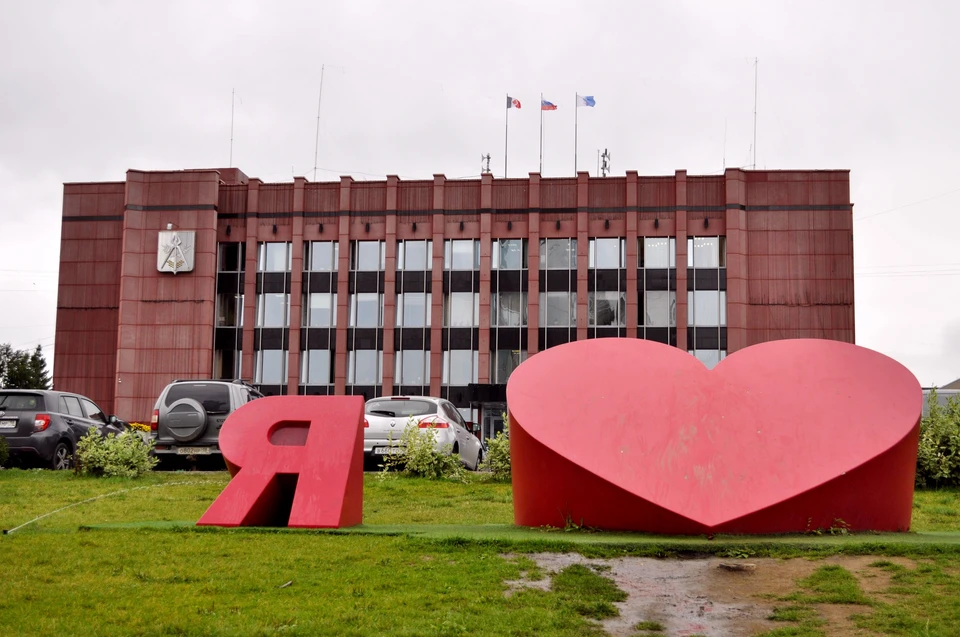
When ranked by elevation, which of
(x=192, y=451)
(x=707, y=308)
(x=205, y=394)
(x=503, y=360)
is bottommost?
(x=192, y=451)

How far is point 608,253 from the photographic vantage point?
4666 centimetres

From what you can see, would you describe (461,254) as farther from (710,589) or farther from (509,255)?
(710,589)

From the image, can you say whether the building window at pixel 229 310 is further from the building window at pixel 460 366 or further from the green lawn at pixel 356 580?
the green lawn at pixel 356 580

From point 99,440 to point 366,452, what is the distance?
4109mm

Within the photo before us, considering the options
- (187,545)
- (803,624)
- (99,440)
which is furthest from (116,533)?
(99,440)

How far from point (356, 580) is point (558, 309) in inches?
1587

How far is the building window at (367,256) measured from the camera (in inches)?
1884

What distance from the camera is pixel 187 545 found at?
8.23 m

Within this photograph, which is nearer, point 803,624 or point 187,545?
point 803,624

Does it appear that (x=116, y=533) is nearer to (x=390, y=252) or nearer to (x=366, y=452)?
(x=366, y=452)

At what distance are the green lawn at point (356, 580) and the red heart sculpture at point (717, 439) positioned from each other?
0.95 ft

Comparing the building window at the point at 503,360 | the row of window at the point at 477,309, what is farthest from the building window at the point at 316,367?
the building window at the point at 503,360

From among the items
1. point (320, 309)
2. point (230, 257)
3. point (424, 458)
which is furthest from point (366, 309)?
point (424, 458)

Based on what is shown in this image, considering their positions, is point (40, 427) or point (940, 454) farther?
point (40, 427)
